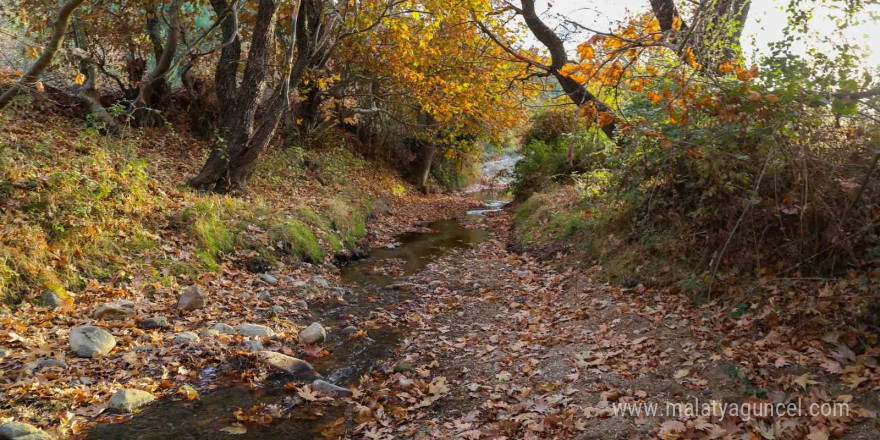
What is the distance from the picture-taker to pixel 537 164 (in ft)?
61.6

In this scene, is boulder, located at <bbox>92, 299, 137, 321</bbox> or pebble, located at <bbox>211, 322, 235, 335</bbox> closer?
boulder, located at <bbox>92, 299, 137, 321</bbox>

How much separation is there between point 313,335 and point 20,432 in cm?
317

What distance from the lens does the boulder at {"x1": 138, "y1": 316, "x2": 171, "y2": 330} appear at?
6.13 meters

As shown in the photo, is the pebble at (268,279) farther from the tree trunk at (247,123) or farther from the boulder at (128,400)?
the boulder at (128,400)

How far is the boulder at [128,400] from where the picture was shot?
14.9ft

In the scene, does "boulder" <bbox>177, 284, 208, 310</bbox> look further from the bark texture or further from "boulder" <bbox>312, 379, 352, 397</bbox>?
the bark texture

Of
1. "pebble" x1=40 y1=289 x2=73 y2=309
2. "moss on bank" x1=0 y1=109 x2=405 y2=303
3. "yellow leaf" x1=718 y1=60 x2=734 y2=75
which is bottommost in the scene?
"pebble" x1=40 y1=289 x2=73 y2=309

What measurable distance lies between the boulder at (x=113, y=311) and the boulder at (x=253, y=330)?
1.26 meters

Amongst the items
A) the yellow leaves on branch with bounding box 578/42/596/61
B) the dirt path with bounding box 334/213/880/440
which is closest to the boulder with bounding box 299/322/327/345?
the dirt path with bounding box 334/213/880/440

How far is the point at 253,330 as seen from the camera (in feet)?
21.4

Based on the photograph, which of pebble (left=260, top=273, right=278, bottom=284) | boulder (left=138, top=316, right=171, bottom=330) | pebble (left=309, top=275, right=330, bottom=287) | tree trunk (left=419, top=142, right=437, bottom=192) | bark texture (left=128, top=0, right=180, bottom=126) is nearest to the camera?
boulder (left=138, top=316, right=171, bottom=330)

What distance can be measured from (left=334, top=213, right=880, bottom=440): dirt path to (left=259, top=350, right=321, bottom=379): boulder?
2.12ft

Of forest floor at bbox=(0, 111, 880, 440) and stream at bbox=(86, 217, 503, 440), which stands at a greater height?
forest floor at bbox=(0, 111, 880, 440)

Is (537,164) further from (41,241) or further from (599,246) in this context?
(41,241)
